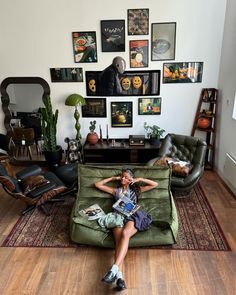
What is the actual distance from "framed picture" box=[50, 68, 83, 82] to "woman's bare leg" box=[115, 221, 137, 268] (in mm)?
2900

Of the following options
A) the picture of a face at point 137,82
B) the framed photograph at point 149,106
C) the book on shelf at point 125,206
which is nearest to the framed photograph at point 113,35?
the picture of a face at point 137,82

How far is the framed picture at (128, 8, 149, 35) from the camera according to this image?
4.02m

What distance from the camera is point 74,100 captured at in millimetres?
4199

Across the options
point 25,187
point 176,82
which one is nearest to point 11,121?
point 25,187

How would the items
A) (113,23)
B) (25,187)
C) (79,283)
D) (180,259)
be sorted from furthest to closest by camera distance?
(113,23), (25,187), (180,259), (79,283)

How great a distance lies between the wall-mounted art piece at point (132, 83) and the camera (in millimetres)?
4348

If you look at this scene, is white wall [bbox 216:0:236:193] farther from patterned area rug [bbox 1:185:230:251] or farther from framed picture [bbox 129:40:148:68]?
framed picture [bbox 129:40:148:68]

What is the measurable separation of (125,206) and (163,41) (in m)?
2.94

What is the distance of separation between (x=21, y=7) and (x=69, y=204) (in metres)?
3.42

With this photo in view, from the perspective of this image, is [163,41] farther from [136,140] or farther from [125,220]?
[125,220]

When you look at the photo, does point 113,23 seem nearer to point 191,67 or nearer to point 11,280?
point 191,67

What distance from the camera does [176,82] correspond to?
4359 millimetres

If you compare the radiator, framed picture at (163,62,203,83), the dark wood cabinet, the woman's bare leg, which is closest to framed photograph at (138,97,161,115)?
framed picture at (163,62,203,83)

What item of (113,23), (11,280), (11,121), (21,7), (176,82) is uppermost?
(21,7)
